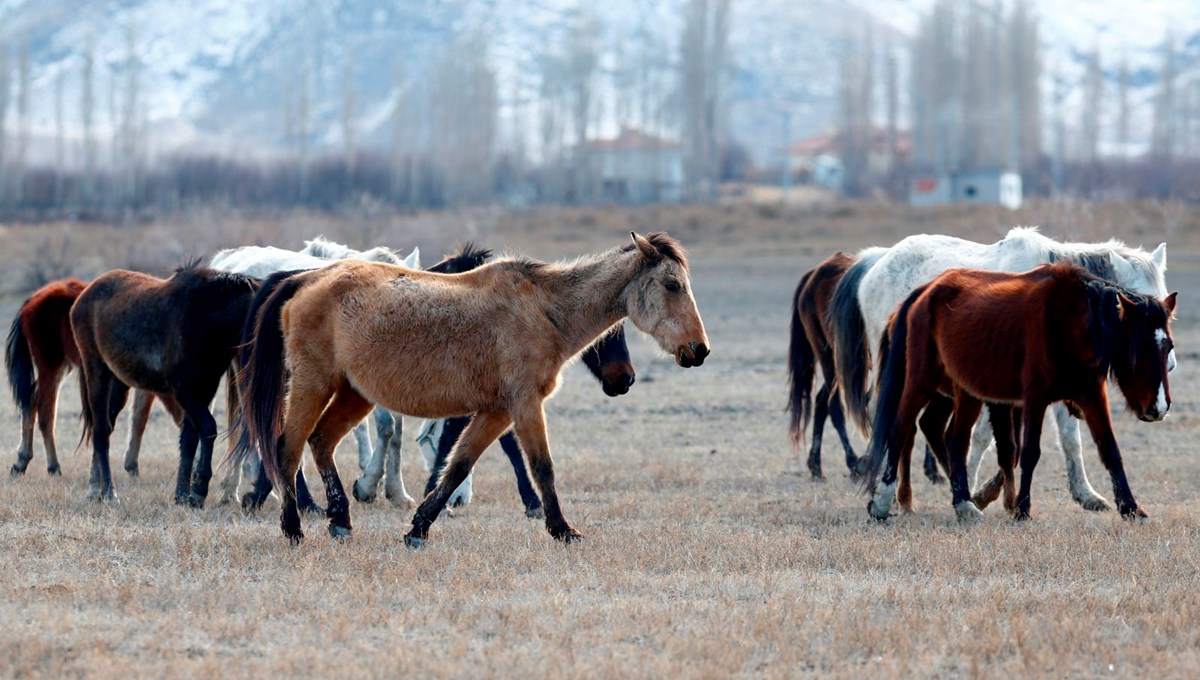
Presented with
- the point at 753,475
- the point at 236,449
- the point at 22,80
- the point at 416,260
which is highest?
the point at 22,80

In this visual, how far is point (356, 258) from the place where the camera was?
1088 centimetres

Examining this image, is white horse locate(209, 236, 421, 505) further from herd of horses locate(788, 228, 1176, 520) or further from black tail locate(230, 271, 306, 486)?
herd of horses locate(788, 228, 1176, 520)

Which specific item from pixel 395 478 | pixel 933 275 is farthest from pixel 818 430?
pixel 395 478

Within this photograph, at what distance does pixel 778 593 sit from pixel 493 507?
3476 mm

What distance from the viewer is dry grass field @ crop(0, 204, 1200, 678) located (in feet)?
18.6

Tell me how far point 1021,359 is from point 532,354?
3088mm

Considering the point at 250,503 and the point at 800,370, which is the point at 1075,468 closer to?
the point at 800,370

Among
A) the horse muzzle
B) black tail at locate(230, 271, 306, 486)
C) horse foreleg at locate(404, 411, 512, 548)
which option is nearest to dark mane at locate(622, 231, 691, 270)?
the horse muzzle

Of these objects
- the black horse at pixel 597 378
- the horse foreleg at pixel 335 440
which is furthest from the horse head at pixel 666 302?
→ the horse foreleg at pixel 335 440

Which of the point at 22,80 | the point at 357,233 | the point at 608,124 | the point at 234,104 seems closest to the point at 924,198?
the point at 357,233

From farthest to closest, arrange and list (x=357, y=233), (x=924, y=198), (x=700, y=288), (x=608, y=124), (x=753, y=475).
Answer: (x=608, y=124) → (x=924, y=198) → (x=357, y=233) → (x=700, y=288) → (x=753, y=475)

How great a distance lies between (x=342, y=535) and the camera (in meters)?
8.33

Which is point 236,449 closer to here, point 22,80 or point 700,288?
point 700,288

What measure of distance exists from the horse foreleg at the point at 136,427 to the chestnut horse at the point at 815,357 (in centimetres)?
550
